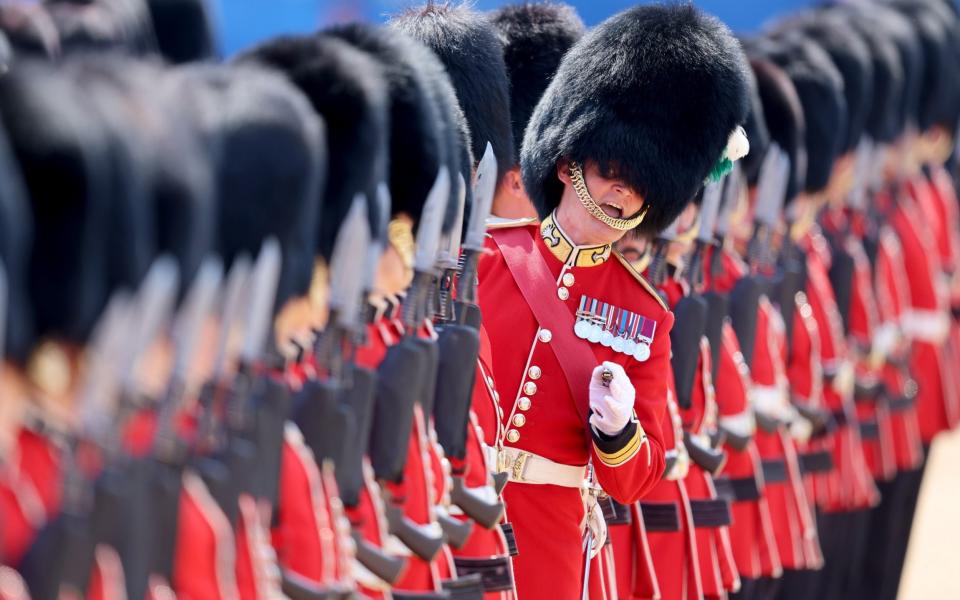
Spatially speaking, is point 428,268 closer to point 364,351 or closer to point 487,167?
point 364,351

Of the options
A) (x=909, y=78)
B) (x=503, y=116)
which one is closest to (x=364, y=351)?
(x=503, y=116)

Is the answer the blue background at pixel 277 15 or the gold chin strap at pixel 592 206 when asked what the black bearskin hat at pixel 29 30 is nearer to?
the gold chin strap at pixel 592 206

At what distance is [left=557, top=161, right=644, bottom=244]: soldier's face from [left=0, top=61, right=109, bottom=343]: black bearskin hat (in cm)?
142

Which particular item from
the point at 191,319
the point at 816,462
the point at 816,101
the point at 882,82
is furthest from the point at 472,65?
the point at 882,82

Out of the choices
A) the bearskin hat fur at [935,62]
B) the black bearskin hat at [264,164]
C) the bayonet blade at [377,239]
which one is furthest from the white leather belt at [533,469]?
the bearskin hat fur at [935,62]

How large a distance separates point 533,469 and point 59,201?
1503 mm

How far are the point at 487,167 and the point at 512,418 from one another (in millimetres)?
486

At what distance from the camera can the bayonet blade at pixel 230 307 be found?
2.29 metres

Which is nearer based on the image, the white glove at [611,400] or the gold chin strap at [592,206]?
the white glove at [611,400]

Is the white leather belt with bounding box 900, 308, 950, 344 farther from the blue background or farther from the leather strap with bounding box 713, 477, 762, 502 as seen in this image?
the leather strap with bounding box 713, 477, 762, 502

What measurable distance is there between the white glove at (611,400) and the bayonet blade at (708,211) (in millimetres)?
1337

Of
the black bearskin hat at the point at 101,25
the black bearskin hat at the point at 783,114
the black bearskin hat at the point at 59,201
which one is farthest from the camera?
the black bearskin hat at the point at 783,114

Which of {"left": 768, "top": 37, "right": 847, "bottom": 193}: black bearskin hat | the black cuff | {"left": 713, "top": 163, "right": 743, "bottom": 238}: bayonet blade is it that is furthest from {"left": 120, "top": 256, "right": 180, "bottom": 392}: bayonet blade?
{"left": 768, "top": 37, "right": 847, "bottom": 193}: black bearskin hat

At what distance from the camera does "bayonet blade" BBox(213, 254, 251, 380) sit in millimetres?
2285
